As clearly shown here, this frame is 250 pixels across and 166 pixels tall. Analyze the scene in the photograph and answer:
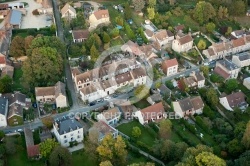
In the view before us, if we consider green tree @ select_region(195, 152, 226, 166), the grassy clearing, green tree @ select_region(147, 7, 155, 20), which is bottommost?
the grassy clearing

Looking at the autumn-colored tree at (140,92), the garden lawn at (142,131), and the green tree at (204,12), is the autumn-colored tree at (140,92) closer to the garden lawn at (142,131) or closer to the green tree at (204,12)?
the garden lawn at (142,131)

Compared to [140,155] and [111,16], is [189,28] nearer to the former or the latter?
[111,16]

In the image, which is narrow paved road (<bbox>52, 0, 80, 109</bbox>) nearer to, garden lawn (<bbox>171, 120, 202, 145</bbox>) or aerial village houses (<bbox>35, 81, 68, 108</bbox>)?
aerial village houses (<bbox>35, 81, 68, 108</bbox>)

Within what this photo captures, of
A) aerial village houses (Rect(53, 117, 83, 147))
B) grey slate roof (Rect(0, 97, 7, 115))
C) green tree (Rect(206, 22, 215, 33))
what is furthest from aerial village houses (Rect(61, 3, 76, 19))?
aerial village houses (Rect(53, 117, 83, 147))

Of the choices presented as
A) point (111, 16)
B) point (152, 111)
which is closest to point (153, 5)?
point (111, 16)

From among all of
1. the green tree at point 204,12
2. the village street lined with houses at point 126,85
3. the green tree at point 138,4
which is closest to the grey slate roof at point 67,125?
the village street lined with houses at point 126,85

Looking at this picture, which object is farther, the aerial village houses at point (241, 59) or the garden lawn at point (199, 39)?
the garden lawn at point (199, 39)

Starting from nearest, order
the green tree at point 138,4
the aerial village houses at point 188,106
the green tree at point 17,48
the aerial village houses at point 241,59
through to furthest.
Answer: the aerial village houses at point 188,106, the aerial village houses at point 241,59, the green tree at point 17,48, the green tree at point 138,4
